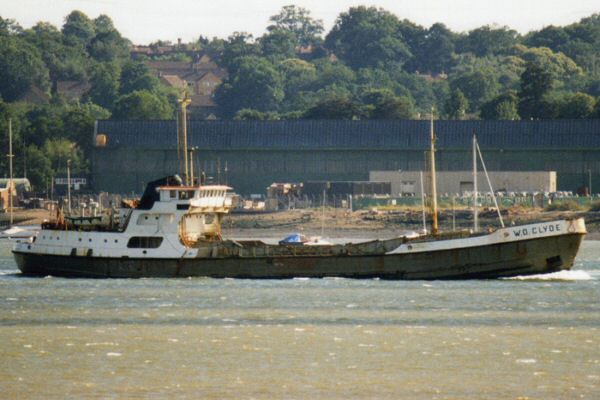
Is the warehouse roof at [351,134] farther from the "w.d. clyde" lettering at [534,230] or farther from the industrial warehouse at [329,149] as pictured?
the "w.d. clyde" lettering at [534,230]

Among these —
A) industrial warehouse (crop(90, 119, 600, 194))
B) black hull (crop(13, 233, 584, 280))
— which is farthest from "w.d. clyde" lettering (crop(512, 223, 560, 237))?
industrial warehouse (crop(90, 119, 600, 194))

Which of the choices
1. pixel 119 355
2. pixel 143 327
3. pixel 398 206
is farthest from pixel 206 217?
pixel 398 206

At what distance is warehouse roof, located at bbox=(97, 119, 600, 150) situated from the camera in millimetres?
162500

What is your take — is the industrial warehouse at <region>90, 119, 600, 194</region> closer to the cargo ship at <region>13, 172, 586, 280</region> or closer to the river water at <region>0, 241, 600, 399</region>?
the cargo ship at <region>13, 172, 586, 280</region>

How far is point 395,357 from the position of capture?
5297 centimetres

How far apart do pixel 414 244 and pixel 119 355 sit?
81.4ft

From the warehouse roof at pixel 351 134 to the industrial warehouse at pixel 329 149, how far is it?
3.3 inches

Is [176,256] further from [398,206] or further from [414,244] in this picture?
[398,206]

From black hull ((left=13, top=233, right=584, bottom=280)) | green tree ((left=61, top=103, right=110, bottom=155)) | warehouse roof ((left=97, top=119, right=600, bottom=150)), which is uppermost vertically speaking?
green tree ((left=61, top=103, right=110, bottom=155))

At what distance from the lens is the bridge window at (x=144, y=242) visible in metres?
78.2

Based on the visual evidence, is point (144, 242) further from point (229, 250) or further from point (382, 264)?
point (382, 264)

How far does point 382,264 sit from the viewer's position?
76.8 meters

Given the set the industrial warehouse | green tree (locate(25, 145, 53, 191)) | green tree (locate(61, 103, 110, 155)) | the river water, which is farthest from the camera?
green tree (locate(61, 103, 110, 155))

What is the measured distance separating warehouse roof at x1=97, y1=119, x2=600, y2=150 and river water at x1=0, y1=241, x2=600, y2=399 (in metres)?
82.5
